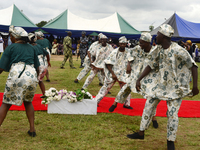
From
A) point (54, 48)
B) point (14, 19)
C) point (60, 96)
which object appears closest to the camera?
point (60, 96)

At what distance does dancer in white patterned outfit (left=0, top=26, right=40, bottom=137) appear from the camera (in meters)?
3.72

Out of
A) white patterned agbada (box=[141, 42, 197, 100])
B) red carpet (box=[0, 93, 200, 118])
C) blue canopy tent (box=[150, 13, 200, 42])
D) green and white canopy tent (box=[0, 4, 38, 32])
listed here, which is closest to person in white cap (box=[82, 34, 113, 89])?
red carpet (box=[0, 93, 200, 118])

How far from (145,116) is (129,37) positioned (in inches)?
746

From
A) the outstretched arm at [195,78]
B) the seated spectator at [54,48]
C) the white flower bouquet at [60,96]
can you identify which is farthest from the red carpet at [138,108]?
the seated spectator at [54,48]

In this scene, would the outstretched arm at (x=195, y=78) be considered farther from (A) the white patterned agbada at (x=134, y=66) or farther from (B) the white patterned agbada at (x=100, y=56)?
(B) the white patterned agbada at (x=100, y=56)

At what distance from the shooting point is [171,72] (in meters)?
3.70

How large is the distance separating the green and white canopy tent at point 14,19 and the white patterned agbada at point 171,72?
18110 millimetres

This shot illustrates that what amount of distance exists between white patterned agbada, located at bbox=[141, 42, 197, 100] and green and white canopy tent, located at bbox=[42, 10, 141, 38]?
1881 cm

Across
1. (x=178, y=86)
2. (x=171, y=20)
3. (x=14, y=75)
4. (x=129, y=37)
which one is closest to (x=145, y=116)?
(x=178, y=86)

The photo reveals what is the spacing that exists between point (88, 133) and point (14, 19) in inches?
766

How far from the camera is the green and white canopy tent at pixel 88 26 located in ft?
73.7

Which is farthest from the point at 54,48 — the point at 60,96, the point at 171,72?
the point at 171,72

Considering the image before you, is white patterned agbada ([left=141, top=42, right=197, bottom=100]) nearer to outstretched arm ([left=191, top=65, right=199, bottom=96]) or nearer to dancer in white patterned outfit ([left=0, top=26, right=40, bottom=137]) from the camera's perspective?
outstretched arm ([left=191, top=65, right=199, bottom=96])

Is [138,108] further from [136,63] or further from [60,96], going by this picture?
[60,96]
